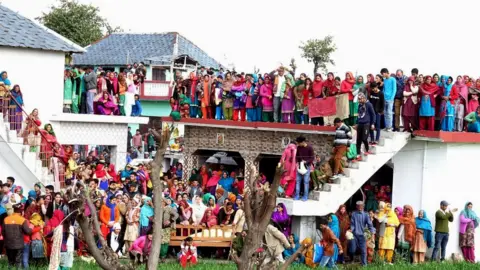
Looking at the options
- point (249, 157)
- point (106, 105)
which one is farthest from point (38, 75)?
point (249, 157)

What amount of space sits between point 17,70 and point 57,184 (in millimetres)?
4232

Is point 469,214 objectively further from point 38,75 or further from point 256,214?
point 256,214

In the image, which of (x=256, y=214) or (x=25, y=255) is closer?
(x=256, y=214)

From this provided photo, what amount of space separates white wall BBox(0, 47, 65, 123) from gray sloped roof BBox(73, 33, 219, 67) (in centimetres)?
2851

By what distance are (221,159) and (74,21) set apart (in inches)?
→ 1487

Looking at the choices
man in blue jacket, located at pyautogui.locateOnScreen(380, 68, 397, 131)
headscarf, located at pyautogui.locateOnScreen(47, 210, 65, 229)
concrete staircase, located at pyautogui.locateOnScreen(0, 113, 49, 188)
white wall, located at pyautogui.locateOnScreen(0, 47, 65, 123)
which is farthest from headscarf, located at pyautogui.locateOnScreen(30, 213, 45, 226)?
man in blue jacket, located at pyautogui.locateOnScreen(380, 68, 397, 131)

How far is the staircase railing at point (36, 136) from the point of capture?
27328 millimetres

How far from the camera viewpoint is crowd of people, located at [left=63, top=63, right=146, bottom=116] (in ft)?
100

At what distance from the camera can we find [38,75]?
101 feet

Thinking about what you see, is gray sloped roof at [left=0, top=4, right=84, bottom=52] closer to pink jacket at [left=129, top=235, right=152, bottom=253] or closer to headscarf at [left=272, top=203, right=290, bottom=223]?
pink jacket at [left=129, top=235, right=152, bottom=253]

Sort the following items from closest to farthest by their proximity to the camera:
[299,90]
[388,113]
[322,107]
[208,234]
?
[208,234], [388,113], [322,107], [299,90]

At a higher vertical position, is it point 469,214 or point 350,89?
point 350,89

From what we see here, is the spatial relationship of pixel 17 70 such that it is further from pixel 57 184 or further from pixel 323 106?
pixel 323 106

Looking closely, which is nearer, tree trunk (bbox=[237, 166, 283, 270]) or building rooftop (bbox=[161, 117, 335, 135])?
tree trunk (bbox=[237, 166, 283, 270])
